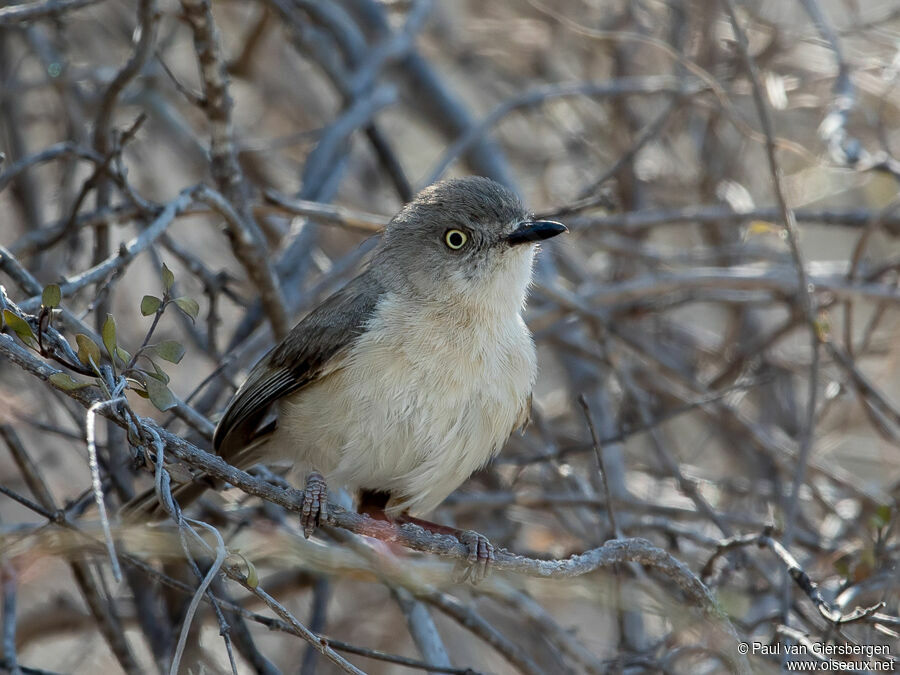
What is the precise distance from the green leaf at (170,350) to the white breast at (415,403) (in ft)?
3.41

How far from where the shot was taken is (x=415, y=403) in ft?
11.2

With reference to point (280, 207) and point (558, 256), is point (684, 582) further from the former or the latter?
point (558, 256)

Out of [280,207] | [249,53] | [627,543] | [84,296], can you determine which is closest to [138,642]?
[84,296]

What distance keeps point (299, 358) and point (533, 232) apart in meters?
1.04

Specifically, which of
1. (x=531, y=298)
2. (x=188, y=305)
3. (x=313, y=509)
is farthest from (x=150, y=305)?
(x=531, y=298)

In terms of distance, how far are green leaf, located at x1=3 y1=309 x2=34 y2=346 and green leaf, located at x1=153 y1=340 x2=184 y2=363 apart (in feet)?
0.98

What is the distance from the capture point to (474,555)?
10.8 ft

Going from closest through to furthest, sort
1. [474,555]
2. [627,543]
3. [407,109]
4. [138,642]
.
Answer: [627,543] < [474,555] < [138,642] < [407,109]

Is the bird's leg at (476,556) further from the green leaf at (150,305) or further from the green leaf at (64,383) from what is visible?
the green leaf at (64,383)

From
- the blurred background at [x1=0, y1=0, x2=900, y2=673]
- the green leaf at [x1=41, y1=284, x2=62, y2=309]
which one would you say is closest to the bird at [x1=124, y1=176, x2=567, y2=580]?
the blurred background at [x1=0, y1=0, x2=900, y2=673]

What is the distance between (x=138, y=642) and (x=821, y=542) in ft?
13.2

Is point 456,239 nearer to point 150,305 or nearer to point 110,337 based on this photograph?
point 150,305

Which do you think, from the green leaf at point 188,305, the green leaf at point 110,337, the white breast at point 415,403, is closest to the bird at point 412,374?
the white breast at point 415,403

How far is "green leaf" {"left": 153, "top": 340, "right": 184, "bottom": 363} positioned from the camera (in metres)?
2.46
